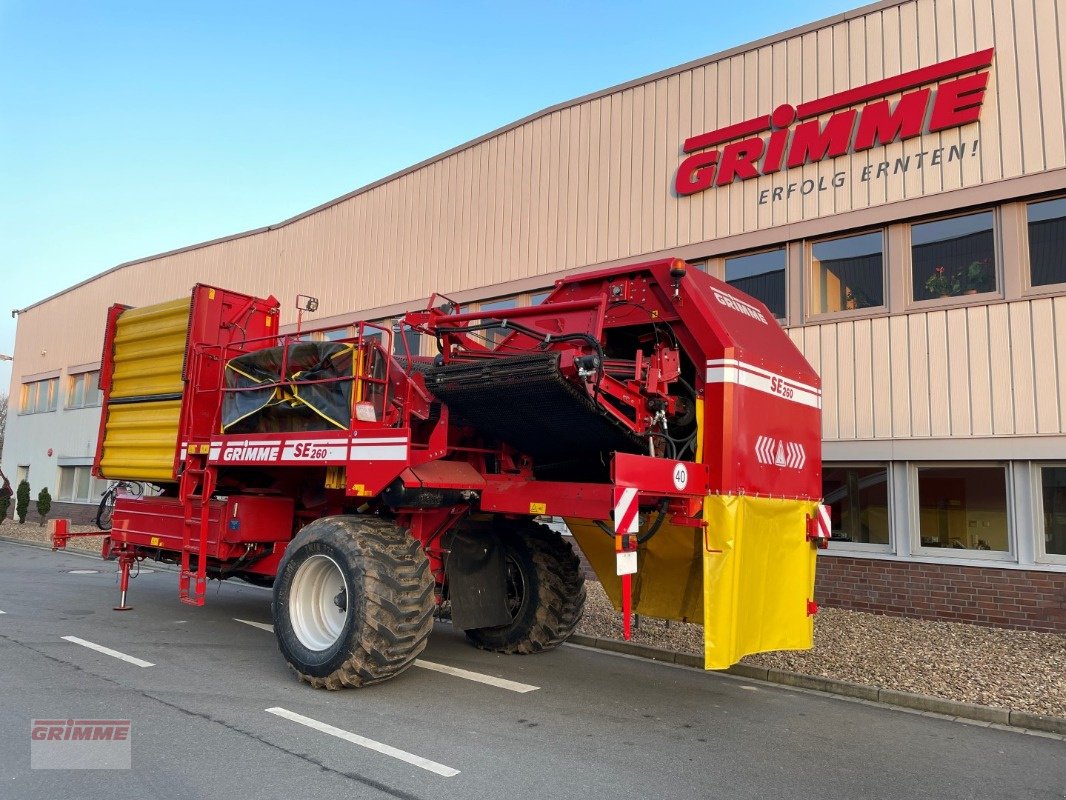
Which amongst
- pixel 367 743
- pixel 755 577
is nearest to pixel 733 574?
pixel 755 577

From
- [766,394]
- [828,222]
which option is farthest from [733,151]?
[766,394]

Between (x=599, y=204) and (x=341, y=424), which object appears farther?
(x=599, y=204)

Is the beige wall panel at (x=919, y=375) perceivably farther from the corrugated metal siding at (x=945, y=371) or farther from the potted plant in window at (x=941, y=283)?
the potted plant in window at (x=941, y=283)

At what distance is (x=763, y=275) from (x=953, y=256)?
2.46 m

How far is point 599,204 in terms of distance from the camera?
13117 millimetres

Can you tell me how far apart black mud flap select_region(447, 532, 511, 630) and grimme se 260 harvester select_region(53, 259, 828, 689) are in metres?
0.02

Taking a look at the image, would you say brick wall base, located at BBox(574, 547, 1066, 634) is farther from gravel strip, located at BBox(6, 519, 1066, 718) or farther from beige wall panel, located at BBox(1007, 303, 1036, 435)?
beige wall panel, located at BBox(1007, 303, 1036, 435)

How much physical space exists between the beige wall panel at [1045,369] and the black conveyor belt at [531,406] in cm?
571

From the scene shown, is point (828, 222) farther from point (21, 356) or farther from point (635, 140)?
point (21, 356)

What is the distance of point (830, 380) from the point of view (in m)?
10.3

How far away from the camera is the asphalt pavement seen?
4141 mm

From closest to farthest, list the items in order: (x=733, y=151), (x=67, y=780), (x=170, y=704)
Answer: (x=67, y=780), (x=170, y=704), (x=733, y=151)

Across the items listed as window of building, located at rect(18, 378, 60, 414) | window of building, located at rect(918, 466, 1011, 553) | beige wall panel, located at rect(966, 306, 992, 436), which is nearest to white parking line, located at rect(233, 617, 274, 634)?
window of building, located at rect(918, 466, 1011, 553)

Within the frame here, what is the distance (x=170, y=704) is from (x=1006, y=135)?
10.3 m
